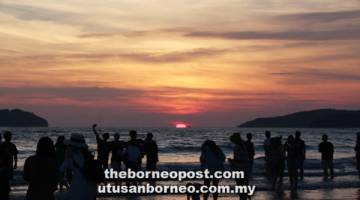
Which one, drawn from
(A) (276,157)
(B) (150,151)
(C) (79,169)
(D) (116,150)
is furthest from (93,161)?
(B) (150,151)

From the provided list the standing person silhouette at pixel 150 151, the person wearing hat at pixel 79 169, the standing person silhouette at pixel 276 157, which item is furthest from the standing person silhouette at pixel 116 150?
the person wearing hat at pixel 79 169

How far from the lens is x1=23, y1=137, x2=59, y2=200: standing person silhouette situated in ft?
31.1

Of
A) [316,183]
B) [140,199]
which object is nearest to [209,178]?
[140,199]

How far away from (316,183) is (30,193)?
16.7 m

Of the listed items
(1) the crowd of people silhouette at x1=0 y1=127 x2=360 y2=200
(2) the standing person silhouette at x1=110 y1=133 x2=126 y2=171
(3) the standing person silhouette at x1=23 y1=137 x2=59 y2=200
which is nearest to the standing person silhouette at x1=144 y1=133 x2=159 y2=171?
(1) the crowd of people silhouette at x1=0 y1=127 x2=360 y2=200

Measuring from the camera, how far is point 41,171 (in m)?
9.50

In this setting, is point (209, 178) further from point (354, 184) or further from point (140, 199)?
point (354, 184)

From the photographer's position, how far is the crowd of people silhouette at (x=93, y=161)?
942 centimetres

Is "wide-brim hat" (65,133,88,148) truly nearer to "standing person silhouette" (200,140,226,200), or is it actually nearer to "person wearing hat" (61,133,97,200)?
"person wearing hat" (61,133,97,200)

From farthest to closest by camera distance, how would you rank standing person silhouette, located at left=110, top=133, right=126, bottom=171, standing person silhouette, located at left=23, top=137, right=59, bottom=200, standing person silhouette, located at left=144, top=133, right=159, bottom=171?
standing person silhouette, located at left=144, top=133, right=159, bottom=171 < standing person silhouette, located at left=110, top=133, right=126, bottom=171 < standing person silhouette, located at left=23, top=137, right=59, bottom=200

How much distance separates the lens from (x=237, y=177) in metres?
15.5

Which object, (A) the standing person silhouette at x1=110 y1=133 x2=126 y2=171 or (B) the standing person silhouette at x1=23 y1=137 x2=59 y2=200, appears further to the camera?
(A) the standing person silhouette at x1=110 y1=133 x2=126 y2=171

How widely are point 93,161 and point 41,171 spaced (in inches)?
34.3

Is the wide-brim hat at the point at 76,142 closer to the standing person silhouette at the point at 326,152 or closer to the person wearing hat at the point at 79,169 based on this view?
the person wearing hat at the point at 79,169
